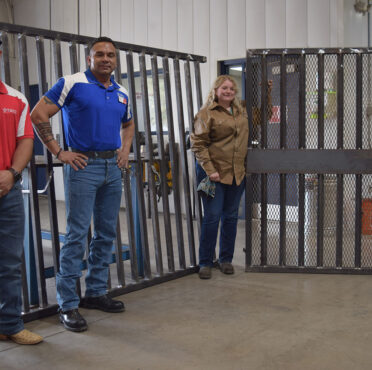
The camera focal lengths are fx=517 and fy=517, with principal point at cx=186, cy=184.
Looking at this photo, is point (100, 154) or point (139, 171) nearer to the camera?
point (100, 154)

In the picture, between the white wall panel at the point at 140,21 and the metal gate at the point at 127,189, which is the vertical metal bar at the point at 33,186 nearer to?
the metal gate at the point at 127,189

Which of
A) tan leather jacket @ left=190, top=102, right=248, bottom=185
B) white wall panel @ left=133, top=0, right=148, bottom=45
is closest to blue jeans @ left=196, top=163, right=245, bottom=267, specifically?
tan leather jacket @ left=190, top=102, right=248, bottom=185

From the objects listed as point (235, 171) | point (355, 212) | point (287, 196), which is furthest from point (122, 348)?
point (355, 212)

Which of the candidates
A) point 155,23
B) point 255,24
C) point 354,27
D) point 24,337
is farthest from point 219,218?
point 155,23

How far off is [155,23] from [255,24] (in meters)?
1.73

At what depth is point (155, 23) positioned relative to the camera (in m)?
7.57

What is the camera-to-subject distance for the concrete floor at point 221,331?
2582 millimetres

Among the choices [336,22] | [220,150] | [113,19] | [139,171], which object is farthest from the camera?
[113,19]

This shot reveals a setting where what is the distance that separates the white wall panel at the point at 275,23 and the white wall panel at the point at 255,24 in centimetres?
7

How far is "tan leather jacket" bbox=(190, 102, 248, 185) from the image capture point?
3.98 meters

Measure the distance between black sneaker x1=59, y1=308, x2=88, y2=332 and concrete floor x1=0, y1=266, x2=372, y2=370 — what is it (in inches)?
1.7

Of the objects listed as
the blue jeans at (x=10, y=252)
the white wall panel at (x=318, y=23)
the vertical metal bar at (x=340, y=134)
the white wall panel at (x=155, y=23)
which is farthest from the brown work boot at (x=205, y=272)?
the white wall panel at (x=155, y=23)

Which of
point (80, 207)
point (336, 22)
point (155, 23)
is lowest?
point (80, 207)

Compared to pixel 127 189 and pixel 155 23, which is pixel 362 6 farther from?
pixel 127 189
